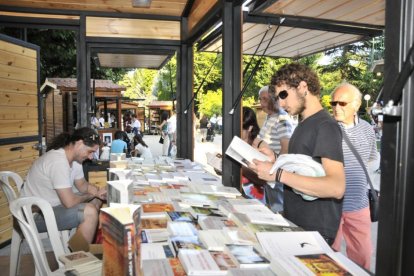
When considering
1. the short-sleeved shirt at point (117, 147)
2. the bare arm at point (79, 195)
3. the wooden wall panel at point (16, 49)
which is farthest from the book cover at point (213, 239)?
the short-sleeved shirt at point (117, 147)

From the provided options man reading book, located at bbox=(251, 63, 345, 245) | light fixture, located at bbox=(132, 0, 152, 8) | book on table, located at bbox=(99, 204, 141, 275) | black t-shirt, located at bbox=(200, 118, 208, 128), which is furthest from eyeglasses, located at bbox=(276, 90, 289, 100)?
black t-shirt, located at bbox=(200, 118, 208, 128)

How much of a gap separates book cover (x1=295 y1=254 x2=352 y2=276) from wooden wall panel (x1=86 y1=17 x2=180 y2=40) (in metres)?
3.82

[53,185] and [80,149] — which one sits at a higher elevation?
[80,149]

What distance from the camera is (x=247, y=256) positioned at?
4.49 feet

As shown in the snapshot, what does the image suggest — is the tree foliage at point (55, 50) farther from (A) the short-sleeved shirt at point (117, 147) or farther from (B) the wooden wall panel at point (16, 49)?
(B) the wooden wall panel at point (16, 49)

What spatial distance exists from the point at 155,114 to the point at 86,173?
29679 millimetres

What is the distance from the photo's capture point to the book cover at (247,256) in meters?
1.30

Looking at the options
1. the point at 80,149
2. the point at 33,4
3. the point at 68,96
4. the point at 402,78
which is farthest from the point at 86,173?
the point at 68,96

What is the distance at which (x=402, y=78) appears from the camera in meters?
0.88

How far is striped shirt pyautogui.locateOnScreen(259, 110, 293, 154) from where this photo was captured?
319cm

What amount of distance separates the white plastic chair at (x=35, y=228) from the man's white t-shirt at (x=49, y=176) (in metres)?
0.69

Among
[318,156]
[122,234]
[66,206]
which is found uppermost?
[318,156]

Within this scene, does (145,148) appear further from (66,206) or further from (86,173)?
(66,206)

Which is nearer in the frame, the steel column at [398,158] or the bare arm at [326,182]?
the steel column at [398,158]
